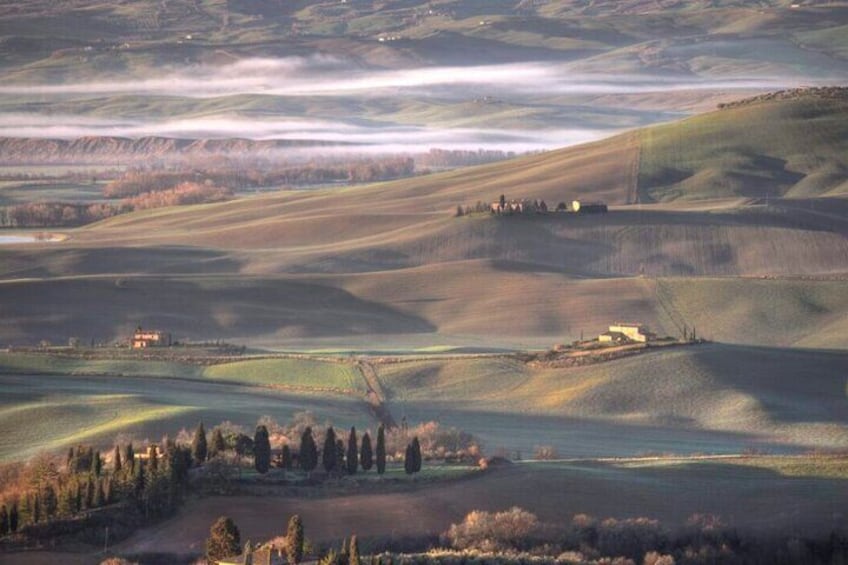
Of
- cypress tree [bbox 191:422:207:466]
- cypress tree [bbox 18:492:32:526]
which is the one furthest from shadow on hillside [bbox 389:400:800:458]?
cypress tree [bbox 18:492:32:526]

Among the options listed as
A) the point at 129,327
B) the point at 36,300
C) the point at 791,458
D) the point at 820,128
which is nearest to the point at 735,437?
the point at 791,458

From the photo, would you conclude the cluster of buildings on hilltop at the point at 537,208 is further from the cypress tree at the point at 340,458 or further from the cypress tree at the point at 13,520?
the cypress tree at the point at 13,520

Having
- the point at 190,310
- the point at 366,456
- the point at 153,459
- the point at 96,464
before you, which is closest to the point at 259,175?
the point at 190,310

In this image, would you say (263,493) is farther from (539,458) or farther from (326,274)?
(326,274)

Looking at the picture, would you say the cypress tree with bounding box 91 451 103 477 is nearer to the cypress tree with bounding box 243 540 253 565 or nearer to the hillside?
the cypress tree with bounding box 243 540 253 565

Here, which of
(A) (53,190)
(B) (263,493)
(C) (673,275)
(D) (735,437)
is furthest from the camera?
(A) (53,190)

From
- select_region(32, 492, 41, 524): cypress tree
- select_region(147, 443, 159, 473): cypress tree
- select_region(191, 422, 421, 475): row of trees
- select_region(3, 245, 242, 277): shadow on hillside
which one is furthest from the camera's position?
select_region(3, 245, 242, 277): shadow on hillside
